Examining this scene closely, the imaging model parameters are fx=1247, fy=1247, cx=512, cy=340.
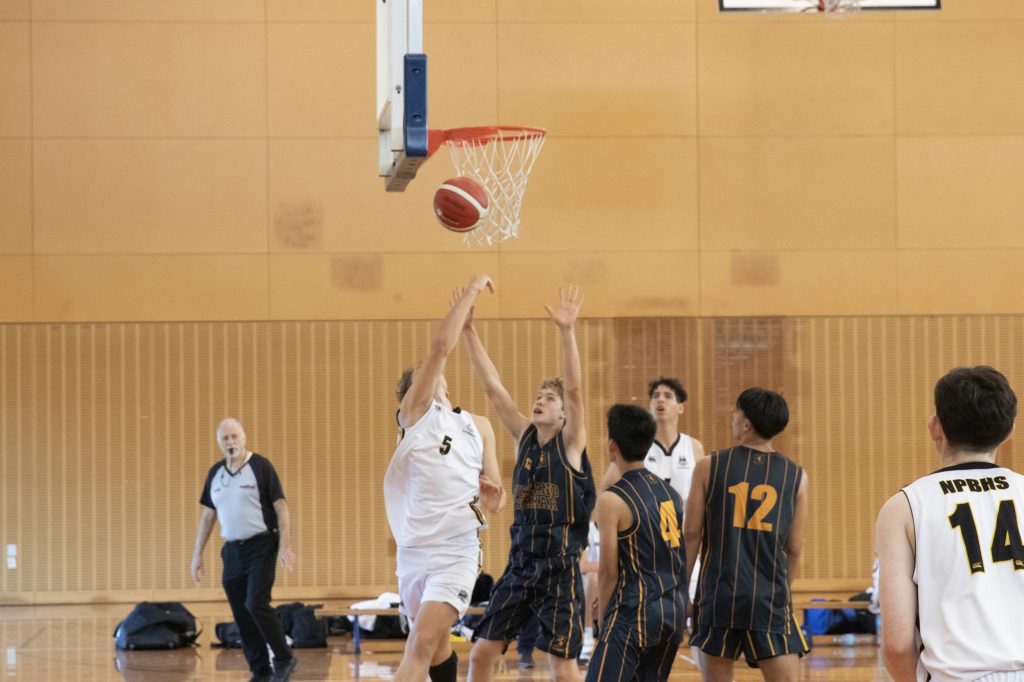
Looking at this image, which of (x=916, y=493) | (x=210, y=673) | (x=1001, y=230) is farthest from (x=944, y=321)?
(x=916, y=493)

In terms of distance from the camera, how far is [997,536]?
2.75 meters

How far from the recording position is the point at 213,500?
902 centimetres

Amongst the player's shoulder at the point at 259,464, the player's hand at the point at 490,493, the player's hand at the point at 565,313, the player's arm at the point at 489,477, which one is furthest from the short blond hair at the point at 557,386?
the player's shoulder at the point at 259,464

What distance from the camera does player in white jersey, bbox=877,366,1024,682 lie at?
8.82 feet

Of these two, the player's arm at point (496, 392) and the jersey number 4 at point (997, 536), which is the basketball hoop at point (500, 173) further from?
the jersey number 4 at point (997, 536)

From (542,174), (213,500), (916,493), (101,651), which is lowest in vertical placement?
(101,651)

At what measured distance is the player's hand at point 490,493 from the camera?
20.8 ft

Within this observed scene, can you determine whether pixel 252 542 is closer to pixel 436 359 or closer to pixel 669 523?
pixel 436 359

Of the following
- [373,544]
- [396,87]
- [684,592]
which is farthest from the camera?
[373,544]

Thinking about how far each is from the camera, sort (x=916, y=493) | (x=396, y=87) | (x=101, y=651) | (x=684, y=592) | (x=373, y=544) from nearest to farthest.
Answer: (x=916, y=493) < (x=684, y=592) < (x=396, y=87) < (x=101, y=651) < (x=373, y=544)

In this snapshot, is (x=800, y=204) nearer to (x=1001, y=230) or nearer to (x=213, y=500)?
(x=1001, y=230)

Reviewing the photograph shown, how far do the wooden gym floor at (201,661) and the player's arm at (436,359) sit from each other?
3328mm

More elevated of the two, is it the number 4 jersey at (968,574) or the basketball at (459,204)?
the basketball at (459,204)

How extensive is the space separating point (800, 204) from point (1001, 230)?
82.6 inches
